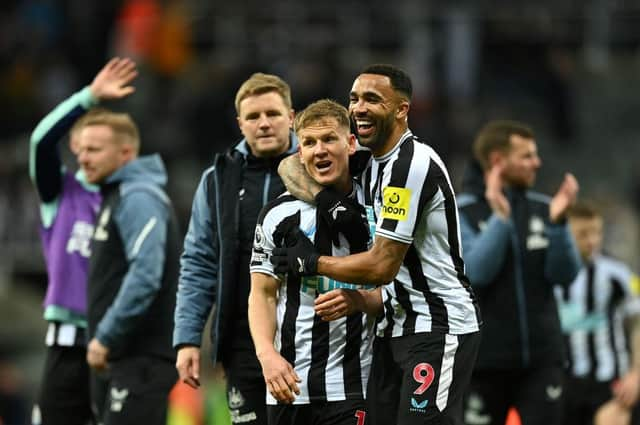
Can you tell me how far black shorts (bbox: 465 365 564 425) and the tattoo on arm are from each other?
2.63 metres

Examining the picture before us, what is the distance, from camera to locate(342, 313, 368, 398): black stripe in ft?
19.9

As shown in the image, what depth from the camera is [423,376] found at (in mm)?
5863

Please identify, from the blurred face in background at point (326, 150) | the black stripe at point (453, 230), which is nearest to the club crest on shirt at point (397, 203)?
the black stripe at point (453, 230)

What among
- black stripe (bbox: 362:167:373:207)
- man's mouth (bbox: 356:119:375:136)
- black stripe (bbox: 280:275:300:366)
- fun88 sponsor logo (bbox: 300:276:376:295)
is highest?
man's mouth (bbox: 356:119:375:136)

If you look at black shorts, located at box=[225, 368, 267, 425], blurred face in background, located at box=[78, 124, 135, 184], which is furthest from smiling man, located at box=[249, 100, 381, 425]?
blurred face in background, located at box=[78, 124, 135, 184]

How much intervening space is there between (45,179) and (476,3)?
36.7 ft

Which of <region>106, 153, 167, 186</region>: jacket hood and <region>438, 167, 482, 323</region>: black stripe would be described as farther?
<region>106, 153, 167, 186</region>: jacket hood

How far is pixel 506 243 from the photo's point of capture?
8219mm

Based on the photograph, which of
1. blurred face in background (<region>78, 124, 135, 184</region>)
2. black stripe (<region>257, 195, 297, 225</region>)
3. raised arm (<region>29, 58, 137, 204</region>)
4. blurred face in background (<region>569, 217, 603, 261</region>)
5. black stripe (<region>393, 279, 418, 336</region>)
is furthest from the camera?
blurred face in background (<region>569, 217, 603, 261</region>)

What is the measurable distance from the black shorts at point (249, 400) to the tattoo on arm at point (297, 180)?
102 cm

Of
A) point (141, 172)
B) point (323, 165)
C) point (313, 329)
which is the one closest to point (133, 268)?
point (141, 172)

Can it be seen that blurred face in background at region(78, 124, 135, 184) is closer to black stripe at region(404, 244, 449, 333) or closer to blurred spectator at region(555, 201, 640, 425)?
black stripe at region(404, 244, 449, 333)

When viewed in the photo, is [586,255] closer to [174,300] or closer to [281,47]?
[174,300]

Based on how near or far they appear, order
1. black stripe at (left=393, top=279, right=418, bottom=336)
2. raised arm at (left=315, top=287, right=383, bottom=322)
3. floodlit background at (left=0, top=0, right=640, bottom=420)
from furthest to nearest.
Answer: floodlit background at (left=0, top=0, right=640, bottom=420)
black stripe at (left=393, top=279, right=418, bottom=336)
raised arm at (left=315, top=287, right=383, bottom=322)
